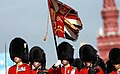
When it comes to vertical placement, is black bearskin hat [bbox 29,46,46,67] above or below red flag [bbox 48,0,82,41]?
below

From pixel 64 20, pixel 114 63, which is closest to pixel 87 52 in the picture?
pixel 114 63

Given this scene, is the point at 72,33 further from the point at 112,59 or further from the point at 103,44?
the point at 103,44

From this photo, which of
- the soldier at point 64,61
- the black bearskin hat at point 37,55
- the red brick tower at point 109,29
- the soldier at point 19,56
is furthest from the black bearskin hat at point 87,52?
the red brick tower at point 109,29

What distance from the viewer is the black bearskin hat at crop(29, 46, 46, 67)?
12641mm

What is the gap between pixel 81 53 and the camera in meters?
13.0

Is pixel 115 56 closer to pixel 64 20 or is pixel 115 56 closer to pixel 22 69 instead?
pixel 64 20

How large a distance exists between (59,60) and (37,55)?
670 mm

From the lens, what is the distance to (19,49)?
498 inches

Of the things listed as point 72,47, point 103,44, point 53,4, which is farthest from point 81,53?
point 103,44

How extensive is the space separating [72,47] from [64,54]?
1.13 ft

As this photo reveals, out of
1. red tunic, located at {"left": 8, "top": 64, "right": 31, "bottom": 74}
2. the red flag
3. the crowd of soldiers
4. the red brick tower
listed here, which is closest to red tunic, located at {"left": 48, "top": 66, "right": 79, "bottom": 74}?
the crowd of soldiers

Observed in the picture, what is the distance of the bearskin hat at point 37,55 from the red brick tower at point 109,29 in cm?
7378

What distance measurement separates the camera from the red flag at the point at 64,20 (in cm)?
1261

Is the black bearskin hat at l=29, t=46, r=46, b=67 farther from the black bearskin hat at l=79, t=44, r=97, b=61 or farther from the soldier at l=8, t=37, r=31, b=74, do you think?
the black bearskin hat at l=79, t=44, r=97, b=61
